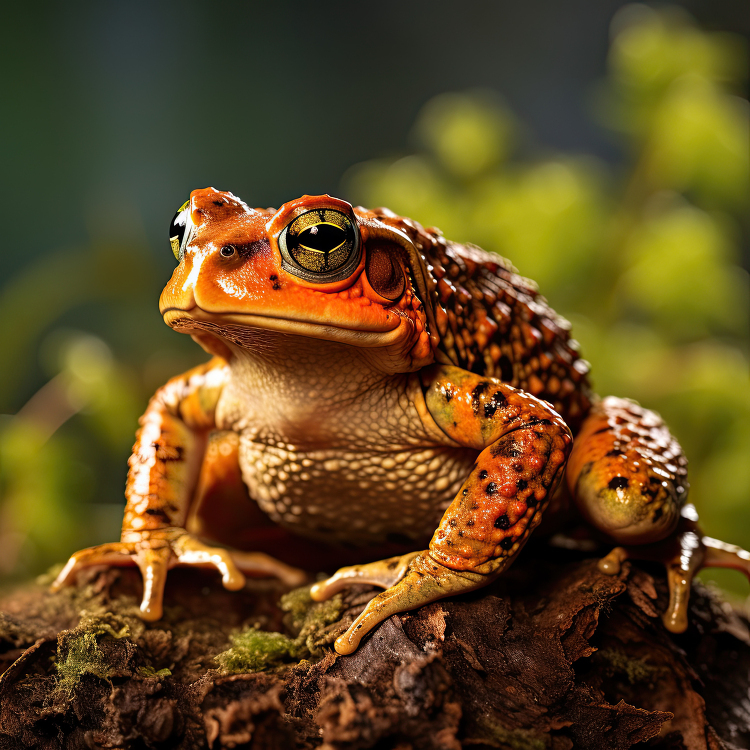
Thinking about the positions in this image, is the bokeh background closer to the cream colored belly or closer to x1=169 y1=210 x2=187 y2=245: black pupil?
the cream colored belly

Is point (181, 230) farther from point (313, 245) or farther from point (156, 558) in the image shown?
point (156, 558)

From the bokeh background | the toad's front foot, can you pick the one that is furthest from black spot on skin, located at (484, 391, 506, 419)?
the bokeh background

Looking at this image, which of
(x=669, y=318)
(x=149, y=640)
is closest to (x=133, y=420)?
(x=149, y=640)

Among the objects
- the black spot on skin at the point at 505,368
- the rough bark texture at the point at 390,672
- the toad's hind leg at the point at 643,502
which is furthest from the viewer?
the black spot on skin at the point at 505,368

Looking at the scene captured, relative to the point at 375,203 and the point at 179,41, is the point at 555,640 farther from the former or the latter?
the point at 179,41

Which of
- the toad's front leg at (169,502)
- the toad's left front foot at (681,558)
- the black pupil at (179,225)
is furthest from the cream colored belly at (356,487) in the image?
the black pupil at (179,225)

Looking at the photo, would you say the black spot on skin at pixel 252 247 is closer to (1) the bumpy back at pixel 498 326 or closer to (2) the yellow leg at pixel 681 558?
(1) the bumpy back at pixel 498 326

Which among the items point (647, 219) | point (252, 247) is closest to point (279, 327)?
point (252, 247)
